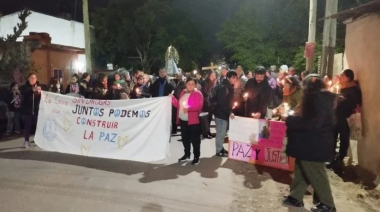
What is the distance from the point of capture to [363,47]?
793 cm

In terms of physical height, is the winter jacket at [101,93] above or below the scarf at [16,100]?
above

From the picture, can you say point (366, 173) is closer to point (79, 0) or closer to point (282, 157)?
point (282, 157)

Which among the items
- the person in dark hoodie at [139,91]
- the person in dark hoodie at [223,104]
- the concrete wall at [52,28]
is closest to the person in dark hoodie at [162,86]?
the person in dark hoodie at [139,91]

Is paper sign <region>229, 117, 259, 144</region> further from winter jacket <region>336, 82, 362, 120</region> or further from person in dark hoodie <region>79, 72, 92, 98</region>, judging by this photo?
person in dark hoodie <region>79, 72, 92, 98</region>

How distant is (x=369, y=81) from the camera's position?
294 inches

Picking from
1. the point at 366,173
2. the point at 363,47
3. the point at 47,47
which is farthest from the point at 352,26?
the point at 47,47

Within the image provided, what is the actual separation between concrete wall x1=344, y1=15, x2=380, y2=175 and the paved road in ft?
4.70

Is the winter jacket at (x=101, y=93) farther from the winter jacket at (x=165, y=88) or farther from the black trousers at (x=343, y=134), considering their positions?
the black trousers at (x=343, y=134)

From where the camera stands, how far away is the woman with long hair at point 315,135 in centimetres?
523

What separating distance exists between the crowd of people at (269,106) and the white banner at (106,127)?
525mm

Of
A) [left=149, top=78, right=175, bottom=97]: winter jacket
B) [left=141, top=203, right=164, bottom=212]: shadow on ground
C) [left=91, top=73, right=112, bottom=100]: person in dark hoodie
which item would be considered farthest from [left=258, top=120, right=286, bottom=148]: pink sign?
[left=91, top=73, right=112, bottom=100]: person in dark hoodie

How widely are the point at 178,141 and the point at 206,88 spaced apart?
218cm

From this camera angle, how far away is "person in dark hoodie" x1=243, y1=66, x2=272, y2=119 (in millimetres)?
8422

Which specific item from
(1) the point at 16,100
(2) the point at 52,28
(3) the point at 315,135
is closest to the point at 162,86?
(1) the point at 16,100
